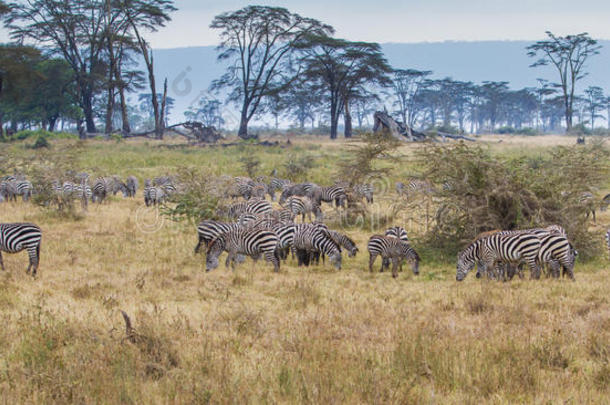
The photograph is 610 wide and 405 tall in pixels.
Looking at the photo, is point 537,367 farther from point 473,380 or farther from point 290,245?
point 290,245

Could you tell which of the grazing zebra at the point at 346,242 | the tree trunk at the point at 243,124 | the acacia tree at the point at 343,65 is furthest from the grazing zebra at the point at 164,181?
the acacia tree at the point at 343,65

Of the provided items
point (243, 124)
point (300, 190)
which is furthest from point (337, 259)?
point (243, 124)

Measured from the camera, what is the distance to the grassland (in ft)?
16.4

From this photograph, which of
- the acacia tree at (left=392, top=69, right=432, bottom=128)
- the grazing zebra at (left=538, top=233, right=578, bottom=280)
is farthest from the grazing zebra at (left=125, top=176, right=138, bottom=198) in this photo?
the acacia tree at (left=392, top=69, right=432, bottom=128)

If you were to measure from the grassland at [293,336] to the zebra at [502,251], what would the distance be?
17.4 inches

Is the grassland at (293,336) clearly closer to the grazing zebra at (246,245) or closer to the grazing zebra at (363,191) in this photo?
the grazing zebra at (246,245)

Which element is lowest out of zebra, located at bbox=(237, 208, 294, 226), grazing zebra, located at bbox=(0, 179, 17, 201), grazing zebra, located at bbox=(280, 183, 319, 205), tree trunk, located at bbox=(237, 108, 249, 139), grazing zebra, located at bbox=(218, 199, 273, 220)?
zebra, located at bbox=(237, 208, 294, 226)

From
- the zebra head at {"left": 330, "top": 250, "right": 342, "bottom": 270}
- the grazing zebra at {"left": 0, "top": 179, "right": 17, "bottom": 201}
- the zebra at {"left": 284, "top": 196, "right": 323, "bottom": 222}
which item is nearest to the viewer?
the zebra head at {"left": 330, "top": 250, "right": 342, "bottom": 270}

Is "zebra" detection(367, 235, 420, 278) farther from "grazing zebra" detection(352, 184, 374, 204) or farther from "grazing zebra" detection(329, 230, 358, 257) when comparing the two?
→ "grazing zebra" detection(352, 184, 374, 204)

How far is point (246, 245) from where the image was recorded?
1098cm

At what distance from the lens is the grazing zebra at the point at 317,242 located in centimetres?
1162

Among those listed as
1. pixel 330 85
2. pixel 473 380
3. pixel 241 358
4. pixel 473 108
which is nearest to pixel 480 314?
pixel 473 380

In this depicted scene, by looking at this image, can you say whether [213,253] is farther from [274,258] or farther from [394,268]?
[394,268]

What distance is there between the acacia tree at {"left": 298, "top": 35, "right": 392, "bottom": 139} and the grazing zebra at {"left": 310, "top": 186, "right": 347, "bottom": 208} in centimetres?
3485
